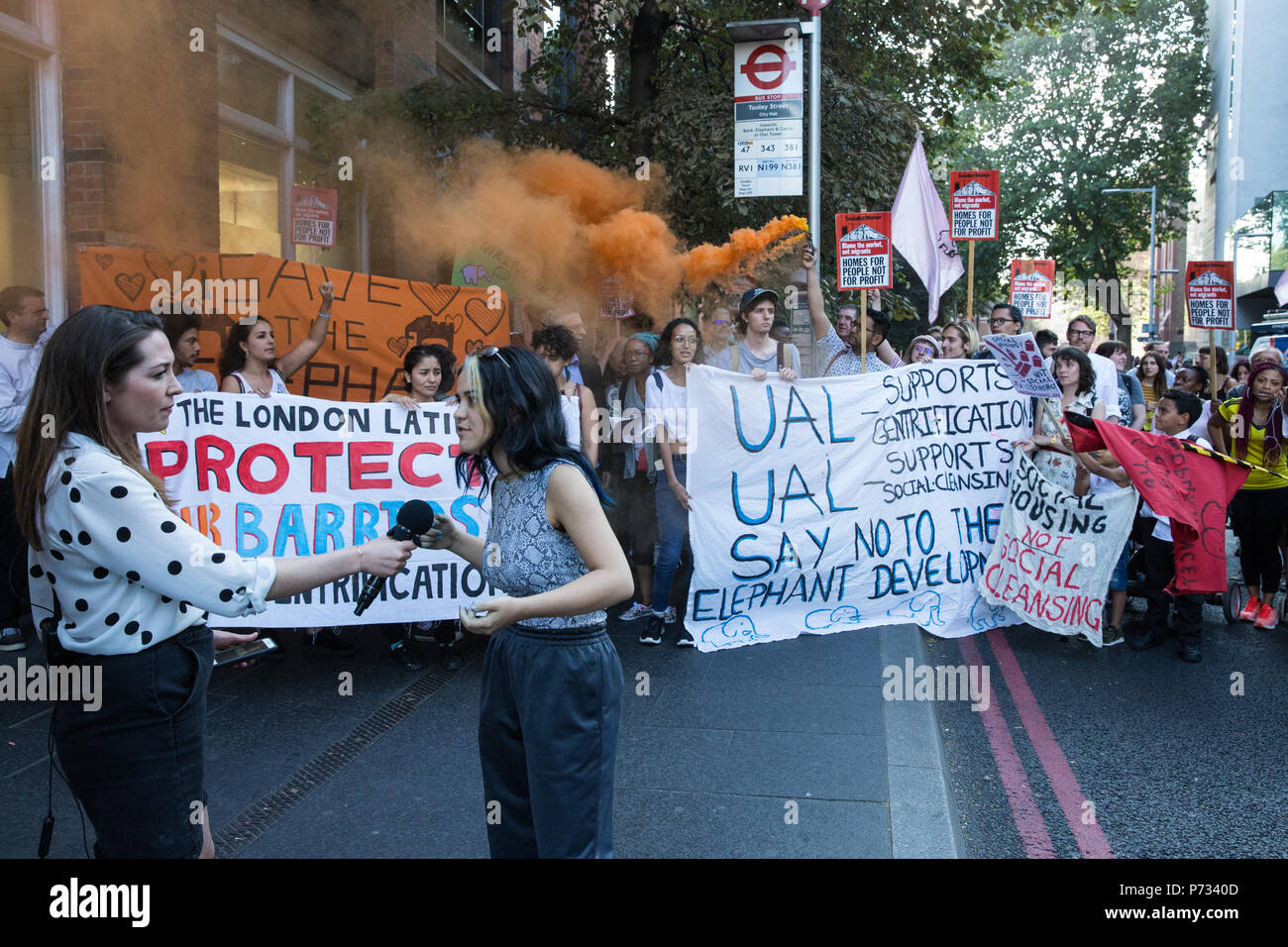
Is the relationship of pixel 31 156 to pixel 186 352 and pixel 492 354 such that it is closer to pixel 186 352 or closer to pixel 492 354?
pixel 186 352

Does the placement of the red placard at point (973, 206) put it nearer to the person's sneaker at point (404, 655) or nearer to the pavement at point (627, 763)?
the pavement at point (627, 763)

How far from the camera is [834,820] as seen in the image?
3.84 m

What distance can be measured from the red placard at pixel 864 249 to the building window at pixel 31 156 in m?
6.13

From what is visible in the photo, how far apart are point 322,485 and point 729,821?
2989 millimetres

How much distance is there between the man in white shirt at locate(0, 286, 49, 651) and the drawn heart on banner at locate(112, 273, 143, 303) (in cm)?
57

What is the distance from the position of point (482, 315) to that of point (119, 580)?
20.8 feet

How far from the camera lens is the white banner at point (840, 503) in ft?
21.2

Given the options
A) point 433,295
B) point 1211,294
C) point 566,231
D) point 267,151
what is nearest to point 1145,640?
point 433,295

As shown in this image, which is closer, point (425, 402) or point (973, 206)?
point (425, 402)

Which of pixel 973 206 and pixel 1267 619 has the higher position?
pixel 973 206

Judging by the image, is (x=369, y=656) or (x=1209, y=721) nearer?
(x=1209, y=721)

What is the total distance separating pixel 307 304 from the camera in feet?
24.4
